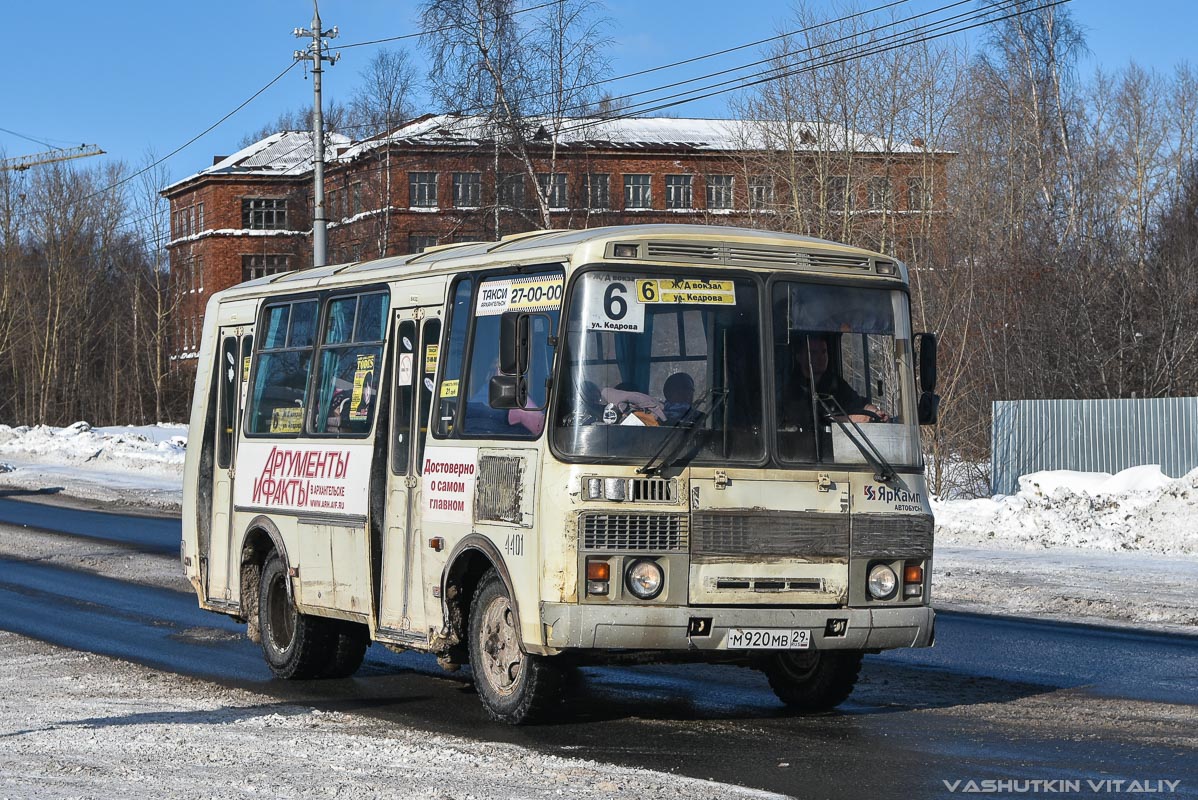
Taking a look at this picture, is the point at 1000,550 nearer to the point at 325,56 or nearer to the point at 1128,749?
the point at 1128,749

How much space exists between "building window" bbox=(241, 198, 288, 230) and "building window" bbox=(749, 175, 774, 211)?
162 feet

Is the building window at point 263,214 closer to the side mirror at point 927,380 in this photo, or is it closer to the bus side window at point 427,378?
the bus side window at point 427,378

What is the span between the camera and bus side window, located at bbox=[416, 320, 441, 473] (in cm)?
1041

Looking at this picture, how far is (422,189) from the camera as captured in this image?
2329 inches

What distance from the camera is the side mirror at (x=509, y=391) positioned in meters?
9.17

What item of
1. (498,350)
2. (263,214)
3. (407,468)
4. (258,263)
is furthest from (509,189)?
(258,263)

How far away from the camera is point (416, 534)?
407 inches

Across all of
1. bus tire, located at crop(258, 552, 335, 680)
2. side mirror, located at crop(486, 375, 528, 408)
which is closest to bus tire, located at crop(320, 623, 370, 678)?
bus tire, located at crop(258, 552, 335, 680)

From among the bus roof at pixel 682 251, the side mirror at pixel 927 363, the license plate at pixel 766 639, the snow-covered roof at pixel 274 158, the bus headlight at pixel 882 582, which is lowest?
the license plate at pixel 766 639

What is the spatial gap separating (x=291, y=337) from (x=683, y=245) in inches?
169

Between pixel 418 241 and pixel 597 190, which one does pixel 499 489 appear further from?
pixel 418 241

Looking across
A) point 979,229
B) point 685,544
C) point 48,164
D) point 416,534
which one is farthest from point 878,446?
point 48,164

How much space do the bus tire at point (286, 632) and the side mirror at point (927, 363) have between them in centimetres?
468

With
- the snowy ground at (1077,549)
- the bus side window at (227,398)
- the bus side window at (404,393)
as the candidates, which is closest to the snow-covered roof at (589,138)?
the snowy ground at (1077,549)
